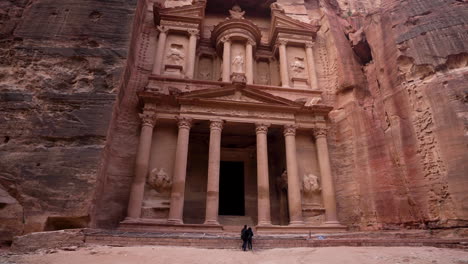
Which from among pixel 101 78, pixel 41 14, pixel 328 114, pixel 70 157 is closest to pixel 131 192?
pixel 70 157

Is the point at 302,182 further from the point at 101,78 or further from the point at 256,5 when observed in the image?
the point at 256,5

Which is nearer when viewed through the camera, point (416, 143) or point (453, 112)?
point (453, 112)

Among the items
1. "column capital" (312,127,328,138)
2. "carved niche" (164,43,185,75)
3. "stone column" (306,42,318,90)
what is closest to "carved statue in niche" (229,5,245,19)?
"carved niche" (164,43,185,75)

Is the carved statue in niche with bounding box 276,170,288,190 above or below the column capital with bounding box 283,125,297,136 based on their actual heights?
below

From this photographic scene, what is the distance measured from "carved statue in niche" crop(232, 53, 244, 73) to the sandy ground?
36.7 ft

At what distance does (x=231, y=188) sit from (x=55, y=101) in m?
9.41

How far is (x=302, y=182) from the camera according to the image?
1312cm

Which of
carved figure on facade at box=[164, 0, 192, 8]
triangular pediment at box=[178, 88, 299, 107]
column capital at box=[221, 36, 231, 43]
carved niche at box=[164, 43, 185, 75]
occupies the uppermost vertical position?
carved figure on facade at box=[164, 0, 192, 8]

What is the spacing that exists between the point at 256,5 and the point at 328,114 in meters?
10.5

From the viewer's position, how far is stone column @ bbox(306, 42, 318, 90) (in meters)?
15.9

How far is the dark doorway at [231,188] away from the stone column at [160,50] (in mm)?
6300

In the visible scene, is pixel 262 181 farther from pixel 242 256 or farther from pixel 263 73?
pixel 263 73

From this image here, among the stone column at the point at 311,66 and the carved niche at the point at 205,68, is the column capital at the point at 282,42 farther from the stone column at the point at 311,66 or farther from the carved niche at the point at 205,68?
the carved niche at the point at 205,68

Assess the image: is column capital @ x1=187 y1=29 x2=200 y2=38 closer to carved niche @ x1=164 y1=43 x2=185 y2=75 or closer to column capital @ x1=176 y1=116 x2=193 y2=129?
carved niche @ x1=164 y1=43 x2=185 y2=75
